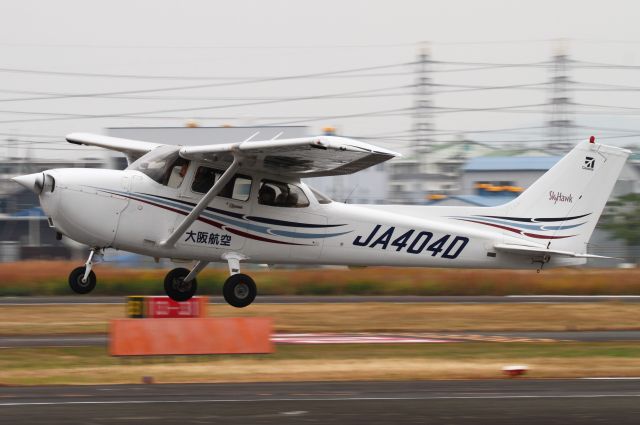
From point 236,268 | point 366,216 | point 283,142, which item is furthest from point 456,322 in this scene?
point 283,142

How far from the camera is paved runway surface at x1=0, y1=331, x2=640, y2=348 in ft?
60.3

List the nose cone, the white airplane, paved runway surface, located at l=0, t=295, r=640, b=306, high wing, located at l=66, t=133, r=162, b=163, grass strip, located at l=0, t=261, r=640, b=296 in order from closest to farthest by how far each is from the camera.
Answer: the nose cone
the white airplane
high wing, located at l=66, t=133, r=162, b=163
paved runway surface, located at l=0, t=295, r=640, b=306
grass strip, located at l=0, t=261, r=640, b=296

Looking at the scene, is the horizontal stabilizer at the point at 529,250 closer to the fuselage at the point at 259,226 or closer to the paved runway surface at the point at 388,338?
the fuselage at the point at 259,226

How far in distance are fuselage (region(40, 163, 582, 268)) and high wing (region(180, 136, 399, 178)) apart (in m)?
0.49

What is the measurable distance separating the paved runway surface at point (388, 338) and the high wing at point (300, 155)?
125 inches

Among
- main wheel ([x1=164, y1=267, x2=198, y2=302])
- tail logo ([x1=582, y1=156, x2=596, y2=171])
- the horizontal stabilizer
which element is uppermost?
tail logo ([x1=582, y1=156, x2=596, y2=171])

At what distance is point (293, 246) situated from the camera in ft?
59.8

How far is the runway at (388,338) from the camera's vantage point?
18.4 m

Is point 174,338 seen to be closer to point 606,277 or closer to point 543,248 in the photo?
point 543,248

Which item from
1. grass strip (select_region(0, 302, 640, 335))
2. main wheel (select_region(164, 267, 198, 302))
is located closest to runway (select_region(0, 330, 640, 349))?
grass strip (select_region(0, 302, 640, 335))

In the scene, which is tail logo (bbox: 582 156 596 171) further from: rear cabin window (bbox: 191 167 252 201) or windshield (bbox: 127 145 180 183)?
windshield (bbox: 127 145 180 183)

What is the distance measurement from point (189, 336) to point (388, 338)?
183 inches

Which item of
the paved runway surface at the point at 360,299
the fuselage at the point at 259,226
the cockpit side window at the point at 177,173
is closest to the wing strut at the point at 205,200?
the fuselage at the point at 259,226

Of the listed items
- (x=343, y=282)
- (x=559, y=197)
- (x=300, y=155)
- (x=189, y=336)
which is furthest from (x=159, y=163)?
(x=343, y=282)
